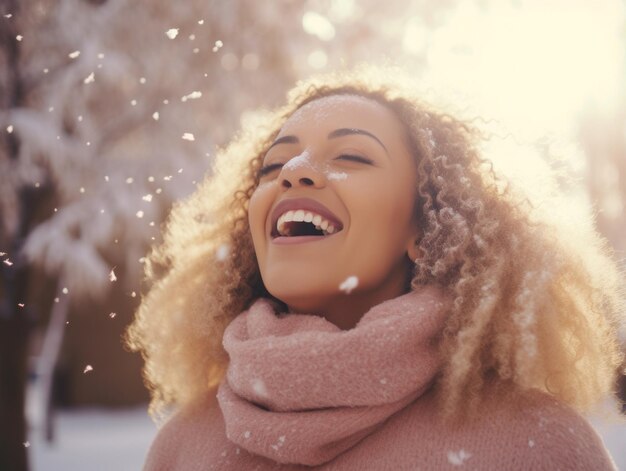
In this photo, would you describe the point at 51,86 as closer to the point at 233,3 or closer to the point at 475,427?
the point at 233,3

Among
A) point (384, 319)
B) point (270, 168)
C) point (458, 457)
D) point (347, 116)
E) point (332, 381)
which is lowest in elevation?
point (458, 457)

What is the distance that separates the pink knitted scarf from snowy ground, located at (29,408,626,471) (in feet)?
15.6

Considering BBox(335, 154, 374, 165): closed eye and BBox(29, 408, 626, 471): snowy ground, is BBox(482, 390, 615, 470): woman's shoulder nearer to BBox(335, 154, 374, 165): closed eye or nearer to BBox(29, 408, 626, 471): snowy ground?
BBox(335, 154, 374, 165): closed eye

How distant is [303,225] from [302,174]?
0.58 ft

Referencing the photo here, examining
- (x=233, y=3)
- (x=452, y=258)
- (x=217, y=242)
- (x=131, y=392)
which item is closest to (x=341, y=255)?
(x=452, y=258)

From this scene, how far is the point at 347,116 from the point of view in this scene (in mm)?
1849

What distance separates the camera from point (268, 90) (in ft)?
16.5

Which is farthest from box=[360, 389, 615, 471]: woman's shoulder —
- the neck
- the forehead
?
the forehead

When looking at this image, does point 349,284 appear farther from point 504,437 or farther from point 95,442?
point 95,442

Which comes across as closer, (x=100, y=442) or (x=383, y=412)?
(x=383, y=412)

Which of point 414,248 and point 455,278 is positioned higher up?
point 414,248

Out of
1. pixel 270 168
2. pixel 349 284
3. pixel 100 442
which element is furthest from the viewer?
pixel 100 442

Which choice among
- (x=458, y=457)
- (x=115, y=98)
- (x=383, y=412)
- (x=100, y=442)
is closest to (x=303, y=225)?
(x=383, y=412)

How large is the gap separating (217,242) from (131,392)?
875 cm
